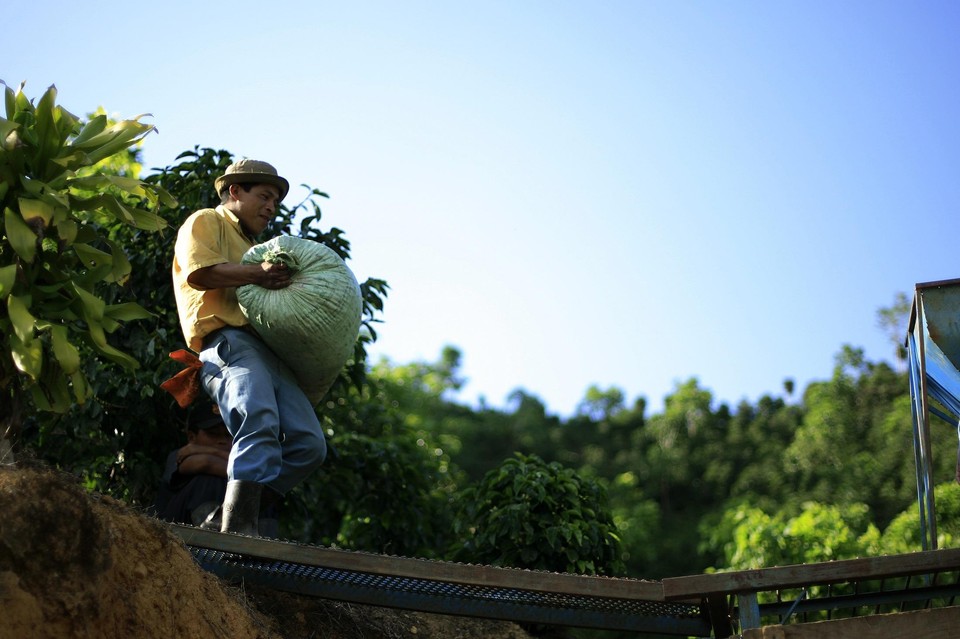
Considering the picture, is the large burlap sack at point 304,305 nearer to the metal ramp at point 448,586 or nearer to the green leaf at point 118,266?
the green leaf at point 118,266

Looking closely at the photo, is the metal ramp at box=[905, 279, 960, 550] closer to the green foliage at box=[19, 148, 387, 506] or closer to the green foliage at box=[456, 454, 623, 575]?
the green foliage at box=[456, 454, 623, 575]

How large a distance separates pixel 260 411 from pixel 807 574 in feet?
8.02

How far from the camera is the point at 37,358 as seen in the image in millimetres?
4438

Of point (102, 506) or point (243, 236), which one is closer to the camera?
point (102, 506)

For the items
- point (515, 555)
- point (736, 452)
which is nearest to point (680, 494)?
point (736, 452)

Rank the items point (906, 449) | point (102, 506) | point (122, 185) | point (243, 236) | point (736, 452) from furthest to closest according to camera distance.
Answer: point (736, 452), point (906, 449), point (243, 236), point (122, 185), point (102, 506)

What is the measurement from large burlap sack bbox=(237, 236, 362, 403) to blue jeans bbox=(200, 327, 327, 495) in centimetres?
11

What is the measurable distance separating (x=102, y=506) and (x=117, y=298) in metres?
3.36

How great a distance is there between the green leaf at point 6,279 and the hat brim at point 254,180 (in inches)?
64.8

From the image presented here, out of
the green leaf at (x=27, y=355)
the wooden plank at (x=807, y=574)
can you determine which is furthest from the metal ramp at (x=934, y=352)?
the green leaf at (x=27, y=355)

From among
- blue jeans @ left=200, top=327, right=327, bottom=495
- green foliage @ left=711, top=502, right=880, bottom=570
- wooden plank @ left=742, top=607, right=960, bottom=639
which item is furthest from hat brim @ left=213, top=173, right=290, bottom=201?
green foliage @ left=711, top=502, right=880, bottom=570

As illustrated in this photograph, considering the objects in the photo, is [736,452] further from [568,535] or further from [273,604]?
[273,604]

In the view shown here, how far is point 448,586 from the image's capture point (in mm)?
5133

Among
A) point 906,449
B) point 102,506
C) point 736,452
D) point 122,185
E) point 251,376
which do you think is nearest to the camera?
point 102,506
